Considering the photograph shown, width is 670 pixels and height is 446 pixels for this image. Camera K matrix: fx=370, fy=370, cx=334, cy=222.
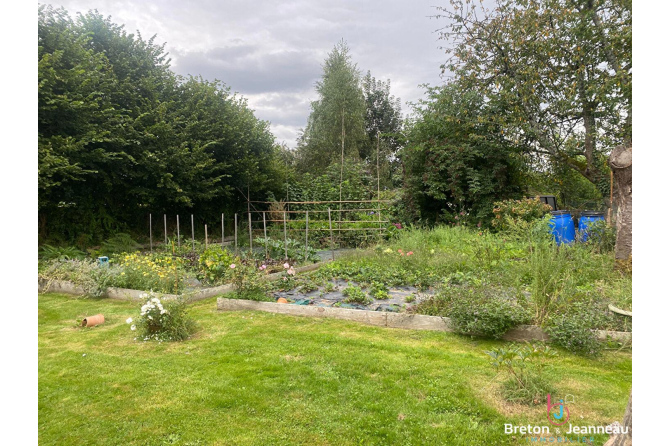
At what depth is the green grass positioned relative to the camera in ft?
6.79

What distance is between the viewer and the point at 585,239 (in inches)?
275

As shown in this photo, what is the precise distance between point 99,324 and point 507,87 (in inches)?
414

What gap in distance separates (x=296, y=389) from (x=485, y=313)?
187 centimetres

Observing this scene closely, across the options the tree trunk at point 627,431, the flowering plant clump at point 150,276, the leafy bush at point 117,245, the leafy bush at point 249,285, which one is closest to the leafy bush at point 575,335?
the tree trunk at point 627,431

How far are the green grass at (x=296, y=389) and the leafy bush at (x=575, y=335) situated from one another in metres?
0.12

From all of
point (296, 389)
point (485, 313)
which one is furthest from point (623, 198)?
point (296, 389)

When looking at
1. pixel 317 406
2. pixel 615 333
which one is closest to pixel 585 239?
pixel 615 333

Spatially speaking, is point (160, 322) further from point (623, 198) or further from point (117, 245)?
point (117, 245)

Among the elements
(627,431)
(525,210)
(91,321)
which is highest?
(525,210)

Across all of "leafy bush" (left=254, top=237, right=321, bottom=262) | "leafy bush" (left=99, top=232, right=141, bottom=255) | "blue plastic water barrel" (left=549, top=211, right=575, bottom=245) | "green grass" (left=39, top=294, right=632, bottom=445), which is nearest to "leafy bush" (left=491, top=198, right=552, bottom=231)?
"blue plastic water barrel" (left=549, top=211, right=575, bottom=245)

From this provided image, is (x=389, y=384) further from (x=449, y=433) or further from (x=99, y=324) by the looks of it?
(x=99, y=324)

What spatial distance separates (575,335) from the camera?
304 centimetres

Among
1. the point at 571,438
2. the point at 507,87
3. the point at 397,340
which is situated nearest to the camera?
the point at 571,438

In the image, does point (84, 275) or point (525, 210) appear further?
point (525, 210)
